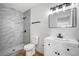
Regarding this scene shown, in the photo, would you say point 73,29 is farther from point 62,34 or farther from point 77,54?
point 77,54

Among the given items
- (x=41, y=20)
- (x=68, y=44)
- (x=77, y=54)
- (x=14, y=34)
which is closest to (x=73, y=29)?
(x=68, y=44)

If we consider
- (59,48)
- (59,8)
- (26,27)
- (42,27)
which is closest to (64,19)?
(59,8)

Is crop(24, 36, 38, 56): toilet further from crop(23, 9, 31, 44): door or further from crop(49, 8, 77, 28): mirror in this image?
crop(49, 8, 77, 28): mirror

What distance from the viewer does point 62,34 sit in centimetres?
107

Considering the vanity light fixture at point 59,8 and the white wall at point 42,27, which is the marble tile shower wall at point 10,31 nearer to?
the white wall at point 42,27

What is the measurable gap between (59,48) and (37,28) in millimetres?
619

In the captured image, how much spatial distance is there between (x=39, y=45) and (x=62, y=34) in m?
0.58

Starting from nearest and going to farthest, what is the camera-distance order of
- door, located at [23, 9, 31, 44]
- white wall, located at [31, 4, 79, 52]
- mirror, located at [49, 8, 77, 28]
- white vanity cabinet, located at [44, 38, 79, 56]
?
white vanity cabinet, located at [44, 38, 79, 56], mirror, located at [49, 8, 77, 28], white wall, located at [31, 4, 79, 52], door, located at [23, 9, 31, 44]

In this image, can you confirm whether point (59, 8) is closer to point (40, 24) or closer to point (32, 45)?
point (40, 24)

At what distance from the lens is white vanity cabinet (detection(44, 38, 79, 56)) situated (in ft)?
2.76

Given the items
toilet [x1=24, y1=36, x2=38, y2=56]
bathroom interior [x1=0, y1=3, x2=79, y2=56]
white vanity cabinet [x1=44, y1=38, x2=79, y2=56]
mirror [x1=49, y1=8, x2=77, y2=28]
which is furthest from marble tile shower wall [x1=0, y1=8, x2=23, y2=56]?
mirror [x1=49, y1=8, x2=77, y2=28]

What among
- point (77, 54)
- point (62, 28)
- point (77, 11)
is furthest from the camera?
point (62, 28)

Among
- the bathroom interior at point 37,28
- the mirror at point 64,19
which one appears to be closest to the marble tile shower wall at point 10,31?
the bathroom interior at point 37,28

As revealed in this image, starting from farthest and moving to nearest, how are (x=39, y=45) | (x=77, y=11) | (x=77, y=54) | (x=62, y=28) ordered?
1. (x=39, y=45)
2. (x=62, y=28)
3. (x=77, y=11)
4. (x=77, y=54)
